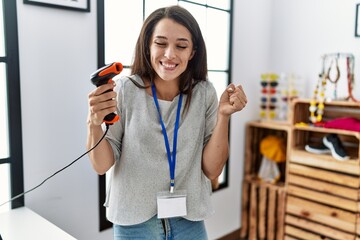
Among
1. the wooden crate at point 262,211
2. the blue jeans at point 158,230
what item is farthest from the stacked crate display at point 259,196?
the blue jeans at point 158,230

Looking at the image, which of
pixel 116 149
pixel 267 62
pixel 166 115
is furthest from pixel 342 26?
pixel 116 149

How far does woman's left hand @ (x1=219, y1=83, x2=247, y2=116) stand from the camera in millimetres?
1175

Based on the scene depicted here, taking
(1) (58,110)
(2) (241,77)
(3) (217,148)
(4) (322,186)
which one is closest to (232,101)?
(3) (217,148)

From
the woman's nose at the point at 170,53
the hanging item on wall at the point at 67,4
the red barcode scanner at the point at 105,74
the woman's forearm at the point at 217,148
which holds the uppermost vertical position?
the hanging item on wall at the point at 67,4

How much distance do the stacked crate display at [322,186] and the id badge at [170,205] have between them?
4.90 ft

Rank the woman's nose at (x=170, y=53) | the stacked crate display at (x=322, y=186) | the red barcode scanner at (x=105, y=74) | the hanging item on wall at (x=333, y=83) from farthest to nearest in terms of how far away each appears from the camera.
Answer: the hanging item on wall at (x=333, y=83) < the stacked crate display at (x=322, y=186) < the woman's nose at (x=170, y=53) < the red barcode scanner at (x=105, y=74)

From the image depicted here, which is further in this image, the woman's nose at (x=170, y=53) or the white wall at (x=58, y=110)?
the white wall at (x=58, y=110)

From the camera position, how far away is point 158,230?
1.18 m

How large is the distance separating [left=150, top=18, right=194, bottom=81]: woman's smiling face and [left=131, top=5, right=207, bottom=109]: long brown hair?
0.02 metres

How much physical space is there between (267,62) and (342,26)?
652 mm

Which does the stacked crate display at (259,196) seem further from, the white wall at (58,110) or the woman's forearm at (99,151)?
the woman's forearm at (99,151)

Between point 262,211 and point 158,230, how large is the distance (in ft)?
5.77

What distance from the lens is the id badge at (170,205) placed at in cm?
115

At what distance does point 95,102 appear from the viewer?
100cm
